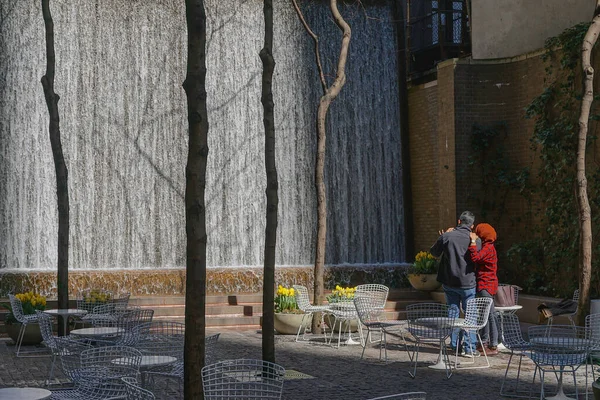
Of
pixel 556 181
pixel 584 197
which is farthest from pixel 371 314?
pixel 556 181

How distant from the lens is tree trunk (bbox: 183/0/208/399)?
6.51 metres

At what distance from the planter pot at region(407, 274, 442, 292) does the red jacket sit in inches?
233

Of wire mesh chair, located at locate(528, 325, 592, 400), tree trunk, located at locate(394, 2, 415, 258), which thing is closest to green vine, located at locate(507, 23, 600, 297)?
tree trunk, located at locate(394, 2, 415, 258)

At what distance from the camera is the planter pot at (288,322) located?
48.2 ft

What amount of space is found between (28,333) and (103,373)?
622 centimetres

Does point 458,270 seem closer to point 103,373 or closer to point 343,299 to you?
point 343,299

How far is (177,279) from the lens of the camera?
59.5 ft

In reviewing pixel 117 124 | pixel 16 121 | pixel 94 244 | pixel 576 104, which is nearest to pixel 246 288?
pixel 94 244

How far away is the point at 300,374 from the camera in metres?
10.9

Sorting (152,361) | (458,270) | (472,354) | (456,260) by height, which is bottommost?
(472,354)

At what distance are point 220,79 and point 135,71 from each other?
73.4 inches

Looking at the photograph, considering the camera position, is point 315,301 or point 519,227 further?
point 519,227

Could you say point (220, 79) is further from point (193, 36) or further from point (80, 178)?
point (193, 36)

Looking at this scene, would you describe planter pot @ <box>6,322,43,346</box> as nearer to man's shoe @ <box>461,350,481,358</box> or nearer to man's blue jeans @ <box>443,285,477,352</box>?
man's blue jeans @ <box>443,285,477,352</box>
